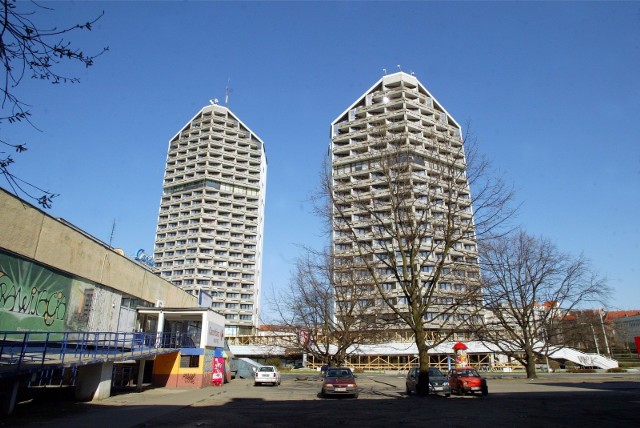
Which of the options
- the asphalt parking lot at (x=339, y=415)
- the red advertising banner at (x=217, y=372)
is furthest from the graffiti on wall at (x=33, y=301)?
the red advertising banner at (x=217, y=372)

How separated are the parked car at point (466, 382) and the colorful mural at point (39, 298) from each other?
20.2 m

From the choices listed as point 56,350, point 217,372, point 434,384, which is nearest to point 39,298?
point 56,350

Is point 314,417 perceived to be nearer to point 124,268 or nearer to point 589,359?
point 124,268

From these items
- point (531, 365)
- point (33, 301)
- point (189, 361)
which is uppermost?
point (33, 301)

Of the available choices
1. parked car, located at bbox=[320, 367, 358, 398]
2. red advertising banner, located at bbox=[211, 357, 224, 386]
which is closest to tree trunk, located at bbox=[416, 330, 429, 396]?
parked car, located at bbox=[320, 367, 358, 398]

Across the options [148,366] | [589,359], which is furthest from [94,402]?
[589,359]

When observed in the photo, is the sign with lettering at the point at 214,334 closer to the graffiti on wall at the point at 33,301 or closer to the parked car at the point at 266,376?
the parked car at the point at 266,376

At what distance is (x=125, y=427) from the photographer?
1067cm

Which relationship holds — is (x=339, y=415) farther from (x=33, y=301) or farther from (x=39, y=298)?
(x=39, y=298)

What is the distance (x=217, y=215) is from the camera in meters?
101

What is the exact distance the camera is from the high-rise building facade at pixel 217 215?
9406cm

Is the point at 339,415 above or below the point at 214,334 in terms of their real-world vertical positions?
below

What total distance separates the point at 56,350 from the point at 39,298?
2450 mm

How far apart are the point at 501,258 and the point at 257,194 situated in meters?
79.4
